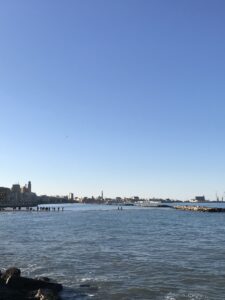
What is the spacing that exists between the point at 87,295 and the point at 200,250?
20950 millimetres

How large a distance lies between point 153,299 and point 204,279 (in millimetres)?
6153

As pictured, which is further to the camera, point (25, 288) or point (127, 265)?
point (127, 265)

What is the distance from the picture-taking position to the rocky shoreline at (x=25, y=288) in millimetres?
24172

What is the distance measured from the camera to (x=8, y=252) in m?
45.3

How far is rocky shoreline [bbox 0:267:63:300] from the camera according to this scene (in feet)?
79.3

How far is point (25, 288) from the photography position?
1042 inches

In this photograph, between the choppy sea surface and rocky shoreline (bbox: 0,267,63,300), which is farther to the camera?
the choppy sea surface

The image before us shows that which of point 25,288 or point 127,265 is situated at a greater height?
point 127,265

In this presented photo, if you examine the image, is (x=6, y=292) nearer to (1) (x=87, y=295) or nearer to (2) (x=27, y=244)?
(1) (x=87, y=295)

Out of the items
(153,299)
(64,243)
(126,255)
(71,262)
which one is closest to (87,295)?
(153,299)

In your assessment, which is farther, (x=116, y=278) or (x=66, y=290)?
(x=116, y=278)

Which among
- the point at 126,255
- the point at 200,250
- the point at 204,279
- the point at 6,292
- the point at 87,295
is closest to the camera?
the point at 6,292

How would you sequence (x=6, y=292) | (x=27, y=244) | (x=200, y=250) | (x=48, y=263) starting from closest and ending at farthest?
(x=6, y=292)
(x=48, y=263)
(x=200, y=250)
(x=27, y=244)

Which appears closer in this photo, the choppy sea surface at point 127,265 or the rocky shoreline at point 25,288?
the rocky shoreline at point 25,288
